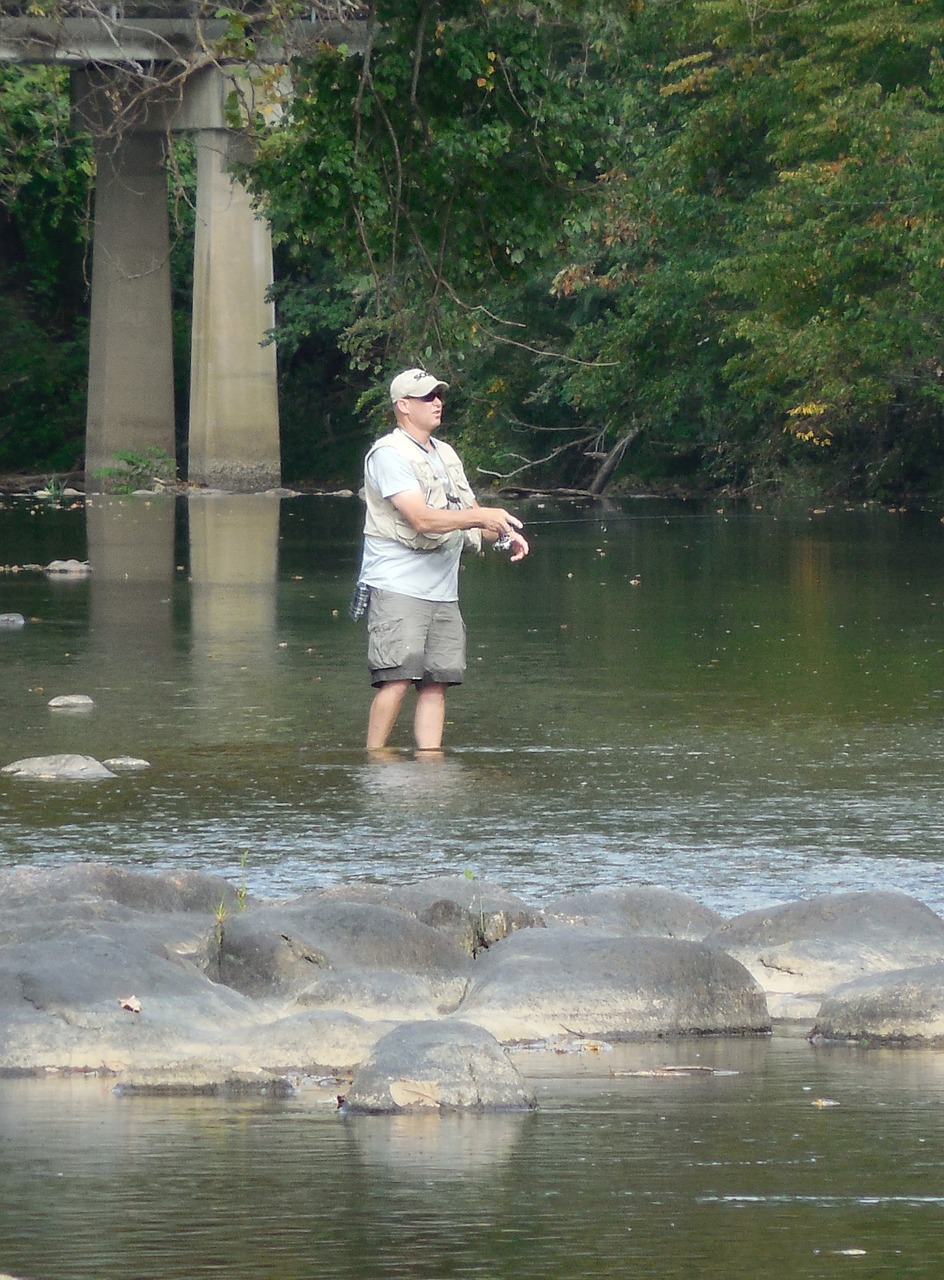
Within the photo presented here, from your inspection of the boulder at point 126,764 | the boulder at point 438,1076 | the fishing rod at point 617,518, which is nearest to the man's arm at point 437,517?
the boulder at point 126,764

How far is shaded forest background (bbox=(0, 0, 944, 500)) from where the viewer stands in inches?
598

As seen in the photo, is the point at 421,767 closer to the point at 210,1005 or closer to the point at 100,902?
the point at 100,902

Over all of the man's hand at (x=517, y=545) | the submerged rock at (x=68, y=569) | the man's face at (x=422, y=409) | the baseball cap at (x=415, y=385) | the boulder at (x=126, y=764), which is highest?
the baseball cap at (x=415, y=385)

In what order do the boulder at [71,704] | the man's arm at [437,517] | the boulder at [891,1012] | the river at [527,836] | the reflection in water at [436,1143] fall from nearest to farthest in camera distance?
the river at [527,836] → the reflection in water at [436,1143] → the boulder at [891,1012] → the man's arm at [437,517] → the boulder at [71,704]

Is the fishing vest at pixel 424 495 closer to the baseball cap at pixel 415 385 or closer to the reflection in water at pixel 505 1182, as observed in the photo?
the baseball cap at pixel 415 385

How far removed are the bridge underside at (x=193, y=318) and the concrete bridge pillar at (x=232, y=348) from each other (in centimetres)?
2

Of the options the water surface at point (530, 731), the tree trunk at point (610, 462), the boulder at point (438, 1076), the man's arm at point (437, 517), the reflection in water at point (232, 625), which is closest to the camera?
the boulder at point (438, 1076)

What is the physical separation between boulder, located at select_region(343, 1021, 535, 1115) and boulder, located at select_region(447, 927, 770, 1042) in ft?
2.00

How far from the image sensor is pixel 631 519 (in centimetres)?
3256

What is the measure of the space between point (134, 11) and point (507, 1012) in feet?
114

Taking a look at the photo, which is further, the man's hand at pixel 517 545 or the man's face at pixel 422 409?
the man's face at pixel 422 409

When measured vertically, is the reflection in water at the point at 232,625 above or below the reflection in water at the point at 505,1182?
below

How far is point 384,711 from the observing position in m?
10.3

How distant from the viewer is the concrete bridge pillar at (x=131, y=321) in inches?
1716
